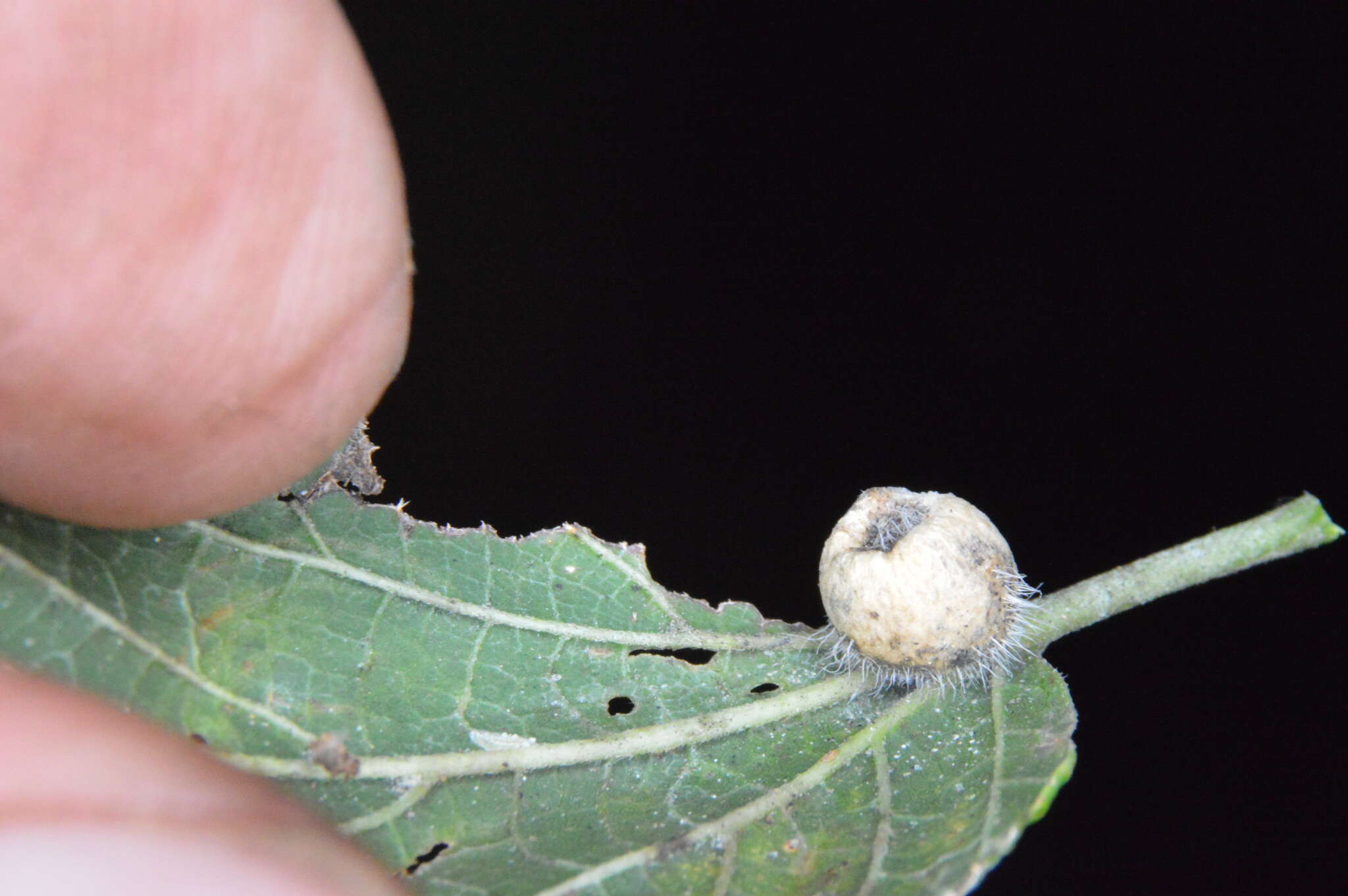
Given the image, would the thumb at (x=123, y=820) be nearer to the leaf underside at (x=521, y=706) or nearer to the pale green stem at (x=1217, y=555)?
the leaf underside at (x=521, y=706)

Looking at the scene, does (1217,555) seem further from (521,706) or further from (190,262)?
(190,262)

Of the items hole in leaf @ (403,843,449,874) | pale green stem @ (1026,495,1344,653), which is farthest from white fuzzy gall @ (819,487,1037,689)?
hole in leaf @ (403,843,449,874)

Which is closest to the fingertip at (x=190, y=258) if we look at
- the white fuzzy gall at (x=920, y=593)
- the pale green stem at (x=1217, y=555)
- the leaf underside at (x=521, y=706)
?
the leaf underside at (x=521, y=706)

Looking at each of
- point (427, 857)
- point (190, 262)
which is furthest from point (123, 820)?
point (190, 262)

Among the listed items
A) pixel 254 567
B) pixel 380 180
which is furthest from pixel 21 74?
pixel 254 567

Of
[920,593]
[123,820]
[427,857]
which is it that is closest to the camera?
[123,820]

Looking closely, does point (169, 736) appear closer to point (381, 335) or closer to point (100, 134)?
point (381, 335)

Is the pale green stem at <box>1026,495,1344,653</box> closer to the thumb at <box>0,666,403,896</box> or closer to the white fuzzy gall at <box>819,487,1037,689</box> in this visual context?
the white fuzzy gall at <box>819,487,1037,689</box>
